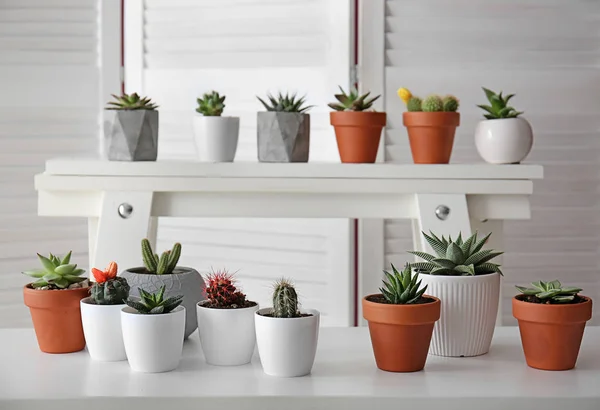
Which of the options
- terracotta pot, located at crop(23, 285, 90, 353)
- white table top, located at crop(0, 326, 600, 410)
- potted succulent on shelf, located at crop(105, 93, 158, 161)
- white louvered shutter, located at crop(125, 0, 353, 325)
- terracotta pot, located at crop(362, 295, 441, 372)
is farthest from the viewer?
white louvered shutter, located at crop(125, 0, 353, 325)

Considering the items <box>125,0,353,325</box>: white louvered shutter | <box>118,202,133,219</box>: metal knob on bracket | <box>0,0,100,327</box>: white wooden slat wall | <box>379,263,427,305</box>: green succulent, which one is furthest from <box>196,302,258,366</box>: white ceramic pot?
<box>0,0,100,327</box>: white wooden slat wall

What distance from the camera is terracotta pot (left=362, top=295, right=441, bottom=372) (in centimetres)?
114

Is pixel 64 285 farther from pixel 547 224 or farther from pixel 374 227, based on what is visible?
pixel 547 224

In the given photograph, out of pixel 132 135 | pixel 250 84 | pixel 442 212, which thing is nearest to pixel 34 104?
pixel 250 84

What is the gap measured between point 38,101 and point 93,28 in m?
0.31

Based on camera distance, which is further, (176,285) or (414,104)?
(414,104)

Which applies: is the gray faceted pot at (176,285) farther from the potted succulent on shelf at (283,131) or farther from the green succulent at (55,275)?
the potted succulent on shelf at (283,131)

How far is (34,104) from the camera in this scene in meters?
2.72

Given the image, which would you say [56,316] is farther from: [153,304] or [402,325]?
[402,325]

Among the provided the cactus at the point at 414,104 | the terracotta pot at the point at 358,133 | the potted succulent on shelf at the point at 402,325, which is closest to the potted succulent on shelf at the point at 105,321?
the potted succulent on shelf at the point at 402,325

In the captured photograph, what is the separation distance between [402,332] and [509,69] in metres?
1.75

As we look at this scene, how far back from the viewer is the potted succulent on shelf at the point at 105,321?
1199mm

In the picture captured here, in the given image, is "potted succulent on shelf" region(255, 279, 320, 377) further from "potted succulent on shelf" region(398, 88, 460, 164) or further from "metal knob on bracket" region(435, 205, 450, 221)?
"potted succulent on shelf" region(398, 88, 460, 164)

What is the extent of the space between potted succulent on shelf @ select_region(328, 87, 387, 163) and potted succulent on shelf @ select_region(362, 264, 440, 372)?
0.76m
